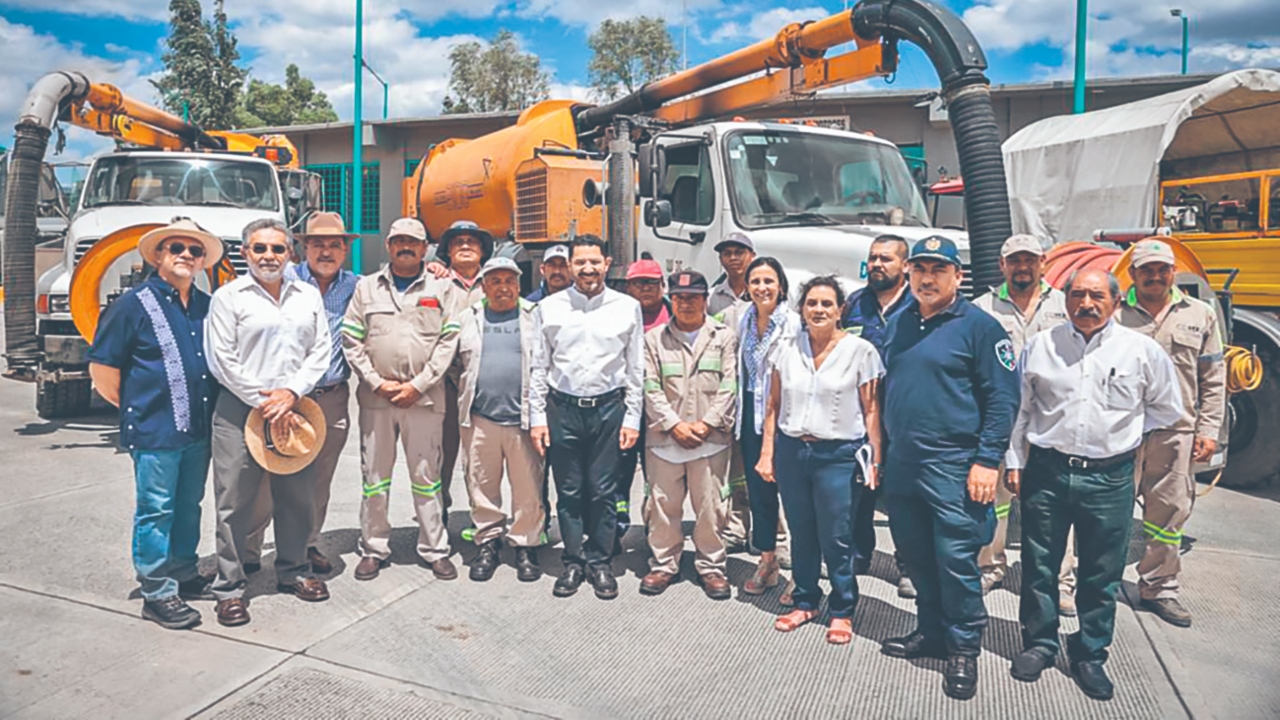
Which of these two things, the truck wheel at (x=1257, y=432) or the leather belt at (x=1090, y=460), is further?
the truck wheel at (x=1257, y=432)

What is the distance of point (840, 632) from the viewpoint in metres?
4.32

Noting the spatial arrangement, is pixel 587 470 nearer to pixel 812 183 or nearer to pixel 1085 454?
pixel 1085 454

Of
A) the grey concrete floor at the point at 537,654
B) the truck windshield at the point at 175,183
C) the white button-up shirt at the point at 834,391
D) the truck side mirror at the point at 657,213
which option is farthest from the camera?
the truck windshield at the point at 175,183

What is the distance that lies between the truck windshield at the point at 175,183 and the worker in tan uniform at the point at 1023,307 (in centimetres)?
810

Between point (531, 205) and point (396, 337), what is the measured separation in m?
3.83

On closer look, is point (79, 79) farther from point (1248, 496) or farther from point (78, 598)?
point (1248, 496)

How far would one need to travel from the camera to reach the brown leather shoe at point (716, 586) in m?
4.84

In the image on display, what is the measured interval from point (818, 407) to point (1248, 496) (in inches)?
184

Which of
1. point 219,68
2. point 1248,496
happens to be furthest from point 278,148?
point 219,68

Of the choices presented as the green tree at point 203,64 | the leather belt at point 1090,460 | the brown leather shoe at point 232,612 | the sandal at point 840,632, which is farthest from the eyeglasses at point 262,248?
the green tree at point 203,64

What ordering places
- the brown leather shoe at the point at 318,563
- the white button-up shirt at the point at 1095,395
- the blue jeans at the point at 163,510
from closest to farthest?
the white button-up shirt at the point at 1095,395 → the blue jeans at the point at 163,510 → the brown leather shoe at the point at 318,563

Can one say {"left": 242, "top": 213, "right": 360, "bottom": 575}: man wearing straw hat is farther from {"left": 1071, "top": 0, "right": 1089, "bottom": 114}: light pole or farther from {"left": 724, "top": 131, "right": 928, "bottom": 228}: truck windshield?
{"left": 1071, "top": 0, "right": 1089, "bottom": 114}: light pole

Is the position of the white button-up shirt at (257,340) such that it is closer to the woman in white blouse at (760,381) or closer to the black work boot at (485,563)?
the black work boot at (485,563)

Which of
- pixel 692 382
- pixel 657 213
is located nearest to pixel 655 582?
pixel 692 382
